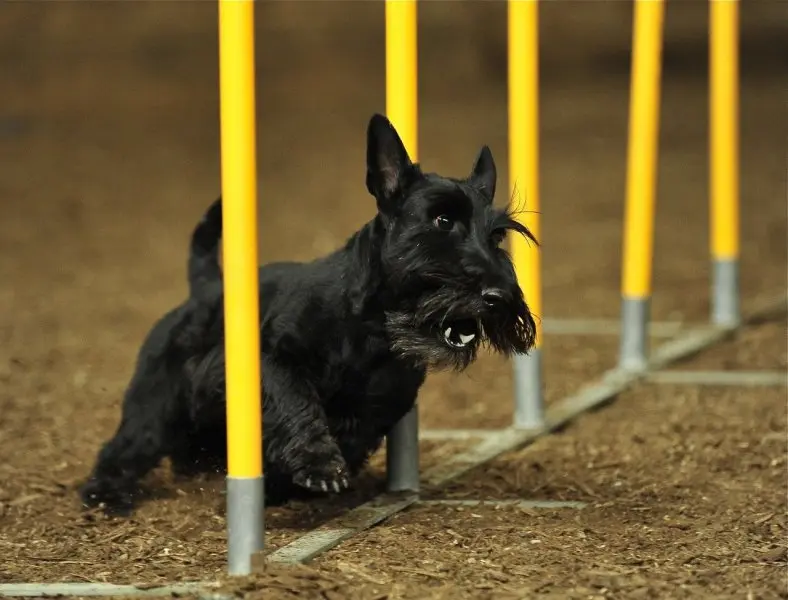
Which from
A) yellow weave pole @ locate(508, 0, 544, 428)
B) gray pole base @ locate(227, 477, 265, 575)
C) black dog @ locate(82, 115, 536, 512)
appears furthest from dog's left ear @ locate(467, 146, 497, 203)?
yellow weave pole @ locate(508, 0, 544, 428)

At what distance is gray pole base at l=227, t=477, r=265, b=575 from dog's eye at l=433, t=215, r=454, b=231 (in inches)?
35.7

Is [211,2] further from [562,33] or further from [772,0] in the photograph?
[772,0]

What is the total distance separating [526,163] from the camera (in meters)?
6.25

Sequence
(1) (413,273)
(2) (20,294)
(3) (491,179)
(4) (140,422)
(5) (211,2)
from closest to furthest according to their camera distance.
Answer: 1. (1) (413,273)
2. (3) (491,179)
3. (4) (140,422)
4. (2) (20,294)
5. (5) (211,2)

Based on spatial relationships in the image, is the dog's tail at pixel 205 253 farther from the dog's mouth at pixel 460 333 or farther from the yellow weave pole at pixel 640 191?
the yellow weave pole at pixel 640 191

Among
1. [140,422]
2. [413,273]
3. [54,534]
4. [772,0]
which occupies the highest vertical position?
[772,0]

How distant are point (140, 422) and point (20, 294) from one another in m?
5.06

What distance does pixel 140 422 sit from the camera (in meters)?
4.95

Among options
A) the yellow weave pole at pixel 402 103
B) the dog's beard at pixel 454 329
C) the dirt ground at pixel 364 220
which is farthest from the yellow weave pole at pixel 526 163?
the dog's beard at pixel 454 329

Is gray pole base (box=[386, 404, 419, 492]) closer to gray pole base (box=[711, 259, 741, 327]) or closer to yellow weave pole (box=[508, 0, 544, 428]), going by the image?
yellow weave pole (box=[508, 0, 544, 428])

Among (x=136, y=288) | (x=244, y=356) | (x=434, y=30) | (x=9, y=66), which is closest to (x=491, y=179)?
(x=244, y=356)

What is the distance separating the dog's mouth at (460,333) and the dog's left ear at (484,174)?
460 millimetres

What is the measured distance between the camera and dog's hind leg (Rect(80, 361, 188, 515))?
4.91m

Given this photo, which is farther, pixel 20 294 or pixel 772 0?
pixel 772 0
